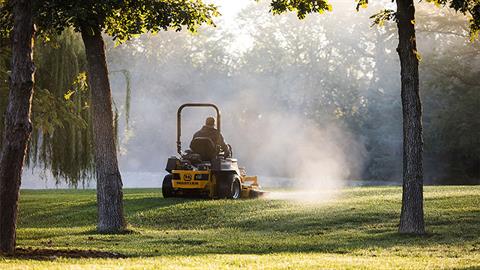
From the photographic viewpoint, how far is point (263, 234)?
57.2 ft

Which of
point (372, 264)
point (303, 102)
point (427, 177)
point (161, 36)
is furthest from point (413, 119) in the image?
point (161, 36)

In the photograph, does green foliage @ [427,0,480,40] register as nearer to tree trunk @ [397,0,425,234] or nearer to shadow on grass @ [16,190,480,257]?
tree trunk @ [397,0,425,234]

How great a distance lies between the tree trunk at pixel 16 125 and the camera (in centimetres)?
1174

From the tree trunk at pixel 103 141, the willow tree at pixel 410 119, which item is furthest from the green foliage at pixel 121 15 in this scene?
the willow tree at pixel 410 119

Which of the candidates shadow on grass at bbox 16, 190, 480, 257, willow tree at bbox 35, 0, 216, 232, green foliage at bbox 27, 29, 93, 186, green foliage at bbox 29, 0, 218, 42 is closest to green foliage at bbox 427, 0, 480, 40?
shadow on grass at bbox 16, 190, 480, 257

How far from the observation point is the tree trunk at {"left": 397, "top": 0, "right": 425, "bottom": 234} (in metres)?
16.0

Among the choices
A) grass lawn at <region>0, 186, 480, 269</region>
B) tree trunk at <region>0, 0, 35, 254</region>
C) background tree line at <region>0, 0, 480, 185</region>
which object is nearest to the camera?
grass lawn at <region>0, 186, 480, 269</region>

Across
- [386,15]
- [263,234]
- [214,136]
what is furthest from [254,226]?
[386,15]

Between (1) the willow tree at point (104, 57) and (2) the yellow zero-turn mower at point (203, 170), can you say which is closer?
(1) the willow tree at point (104, 57)

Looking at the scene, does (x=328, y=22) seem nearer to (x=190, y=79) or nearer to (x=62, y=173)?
(x=190, y=79)

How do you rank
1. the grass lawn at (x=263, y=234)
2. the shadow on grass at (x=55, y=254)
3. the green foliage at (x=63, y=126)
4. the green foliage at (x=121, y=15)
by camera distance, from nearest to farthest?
the grass lawn at (x=263, y=234)
the shadow on grass at (x=55, y=254)
the green foliage at (x=121, y=15)
the green foliage at (x=63, y=126)

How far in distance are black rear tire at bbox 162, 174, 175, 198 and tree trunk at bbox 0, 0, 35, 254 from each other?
13437 mm

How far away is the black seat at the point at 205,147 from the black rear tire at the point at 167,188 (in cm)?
133

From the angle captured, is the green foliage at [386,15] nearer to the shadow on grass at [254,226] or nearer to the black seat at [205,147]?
the shadow on grass at [254,226]
